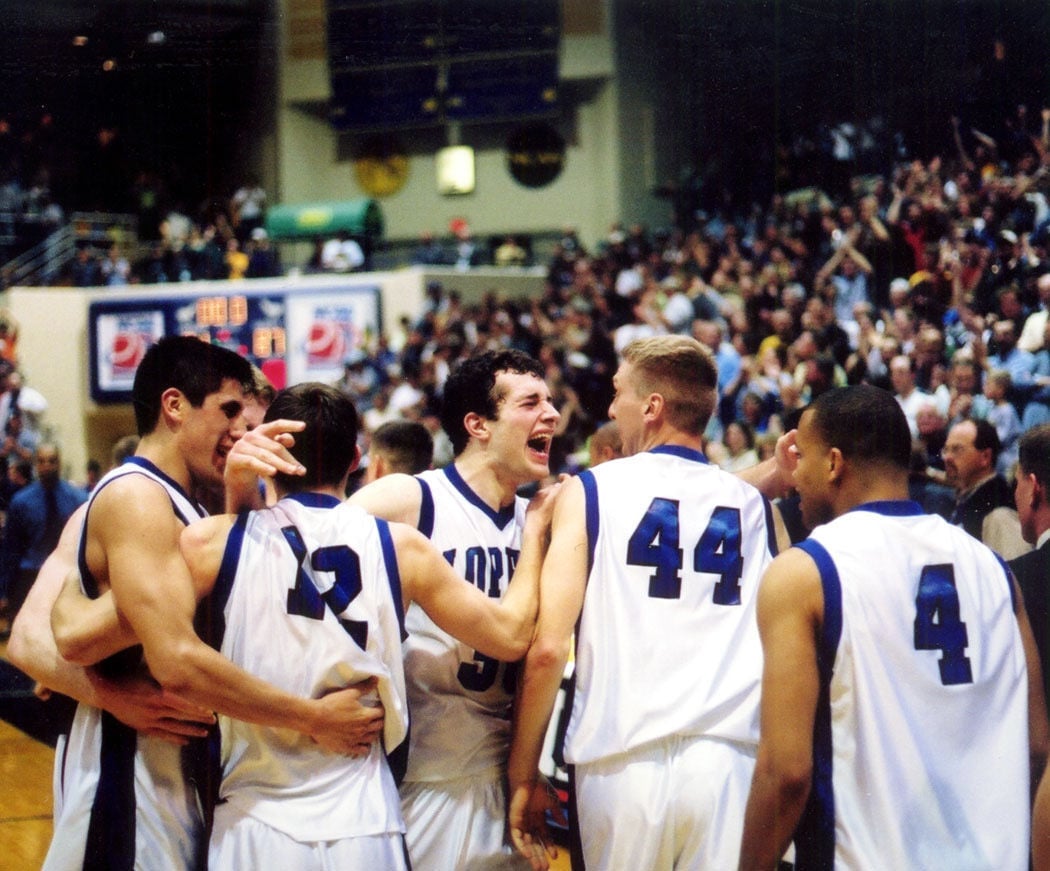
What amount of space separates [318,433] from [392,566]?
0.34 m

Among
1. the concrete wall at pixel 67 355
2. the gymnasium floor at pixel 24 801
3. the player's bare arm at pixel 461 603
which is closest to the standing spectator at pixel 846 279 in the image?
the concrete wall at pixel 67 355

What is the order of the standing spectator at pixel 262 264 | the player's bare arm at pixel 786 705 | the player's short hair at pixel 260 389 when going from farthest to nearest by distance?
the standing spectator at pixel 262 264, the player's short hair at pixel 260 389, the player's bare arm at pixel 786 705

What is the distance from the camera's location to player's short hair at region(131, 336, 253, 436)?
3096mm

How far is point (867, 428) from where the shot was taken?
268 centimetres

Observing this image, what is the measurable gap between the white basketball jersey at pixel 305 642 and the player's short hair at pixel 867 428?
39.5 inches

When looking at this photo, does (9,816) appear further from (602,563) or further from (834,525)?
(834,525)

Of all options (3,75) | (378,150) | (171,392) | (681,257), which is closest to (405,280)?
(681,257)

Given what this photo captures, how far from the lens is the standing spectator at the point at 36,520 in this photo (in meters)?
11.2

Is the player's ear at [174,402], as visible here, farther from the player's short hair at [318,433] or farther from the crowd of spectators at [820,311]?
the crowd of spectators at [820,311]

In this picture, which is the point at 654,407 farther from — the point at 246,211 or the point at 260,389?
the point at 246,211

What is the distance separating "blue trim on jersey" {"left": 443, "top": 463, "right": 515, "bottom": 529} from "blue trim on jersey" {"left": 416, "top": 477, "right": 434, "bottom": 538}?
8 cm

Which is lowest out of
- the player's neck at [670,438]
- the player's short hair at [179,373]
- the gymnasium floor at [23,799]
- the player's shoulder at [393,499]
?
the gymnasium floor at [23,799]

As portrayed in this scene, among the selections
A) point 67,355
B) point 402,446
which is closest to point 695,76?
point 67,355

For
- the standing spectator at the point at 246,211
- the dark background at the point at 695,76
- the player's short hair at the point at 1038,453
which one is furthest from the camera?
the standing spectator at the point at 246,211
